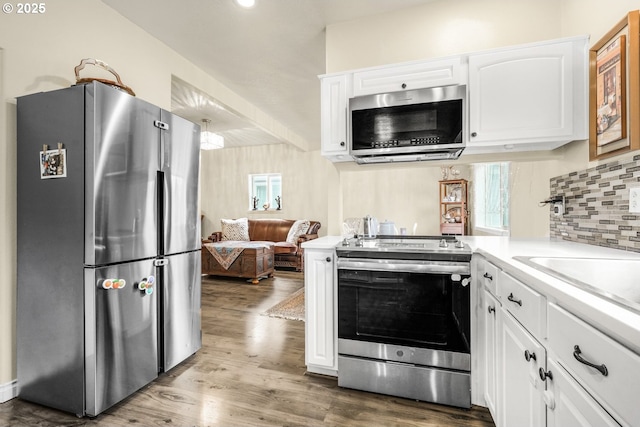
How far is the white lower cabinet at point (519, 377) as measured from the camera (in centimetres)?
104

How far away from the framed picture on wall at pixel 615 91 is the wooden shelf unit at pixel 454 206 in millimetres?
2843

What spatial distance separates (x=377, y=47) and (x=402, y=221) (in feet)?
6.19

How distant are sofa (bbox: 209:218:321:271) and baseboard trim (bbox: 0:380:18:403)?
4271mm

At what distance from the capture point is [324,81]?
238 cm

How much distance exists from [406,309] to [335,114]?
147cm

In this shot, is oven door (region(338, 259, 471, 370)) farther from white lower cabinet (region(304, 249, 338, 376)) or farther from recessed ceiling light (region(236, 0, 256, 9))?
recessed ceiling light (region(236, 0, 256, 9))

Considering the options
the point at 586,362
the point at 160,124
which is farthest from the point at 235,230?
the point at 586,362

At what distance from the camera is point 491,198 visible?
3.95 meters

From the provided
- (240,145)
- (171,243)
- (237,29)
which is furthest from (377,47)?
(240,145)

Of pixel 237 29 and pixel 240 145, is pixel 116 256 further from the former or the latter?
pixel 240 145

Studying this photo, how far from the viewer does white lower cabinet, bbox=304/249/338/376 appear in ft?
6.59

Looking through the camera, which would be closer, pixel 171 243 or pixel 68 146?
pixel 68 146

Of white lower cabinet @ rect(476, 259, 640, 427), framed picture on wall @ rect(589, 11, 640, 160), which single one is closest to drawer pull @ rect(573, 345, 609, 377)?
white lower cabinet @ rect(476, 259, 640, 427)

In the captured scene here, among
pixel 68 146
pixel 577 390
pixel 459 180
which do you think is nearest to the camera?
pixel 577 390
